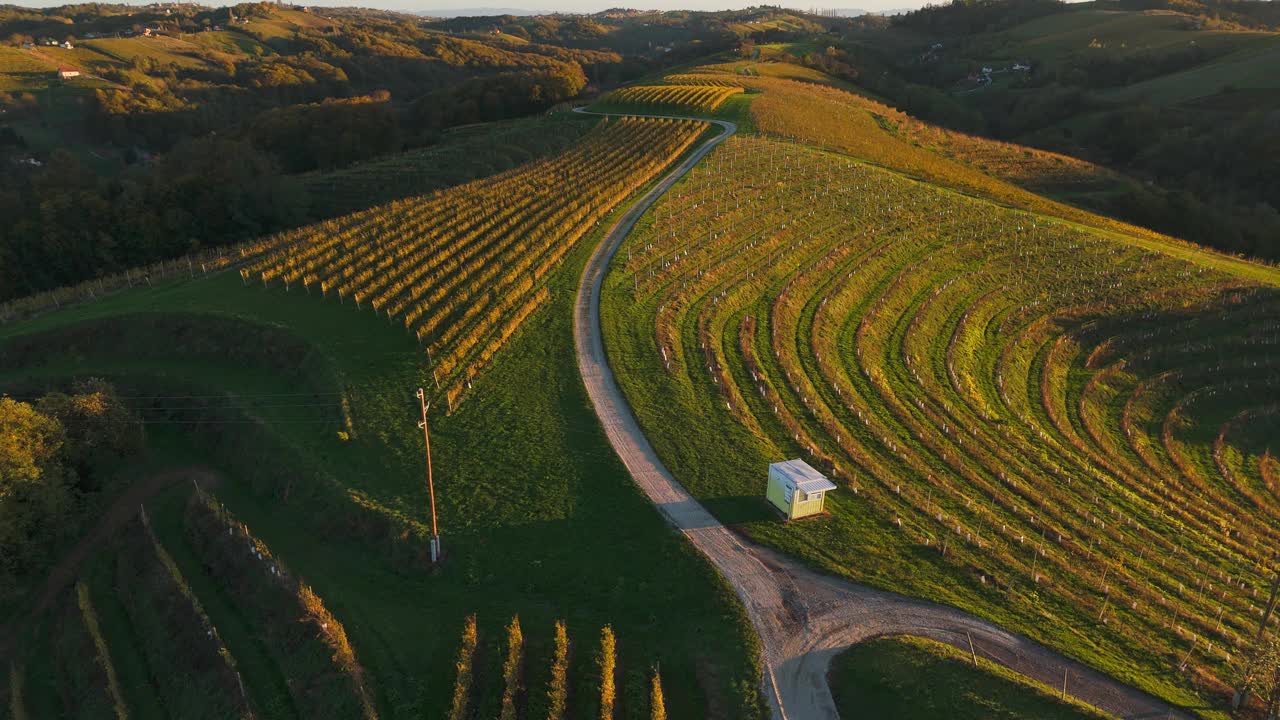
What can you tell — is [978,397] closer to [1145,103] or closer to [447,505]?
[447,505]

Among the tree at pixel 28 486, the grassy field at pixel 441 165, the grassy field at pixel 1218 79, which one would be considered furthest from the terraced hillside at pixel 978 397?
the grassy field at pixel 1218 79

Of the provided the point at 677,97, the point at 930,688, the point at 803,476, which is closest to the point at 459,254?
the point at 803,476

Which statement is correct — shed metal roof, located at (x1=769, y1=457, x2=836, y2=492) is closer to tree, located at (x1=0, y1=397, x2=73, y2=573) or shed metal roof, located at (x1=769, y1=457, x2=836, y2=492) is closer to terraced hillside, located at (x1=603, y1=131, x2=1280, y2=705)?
terraced hillside, located at (x1=603, y1=131, x2=1280, y2=705)

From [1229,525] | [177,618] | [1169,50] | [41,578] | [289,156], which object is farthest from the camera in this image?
[1169,50]

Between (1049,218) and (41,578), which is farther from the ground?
(1049,218)

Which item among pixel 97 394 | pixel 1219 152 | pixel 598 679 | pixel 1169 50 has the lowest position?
pixel 598 679

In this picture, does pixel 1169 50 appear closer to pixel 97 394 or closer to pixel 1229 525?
pixel 1229 525

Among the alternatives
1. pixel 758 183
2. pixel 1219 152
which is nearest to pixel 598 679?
pixel 758 183

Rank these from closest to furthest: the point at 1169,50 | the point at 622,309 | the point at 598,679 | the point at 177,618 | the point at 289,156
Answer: the point at 598,679 < the point at 177,618 < the point at 622,309 < the point at 289,156 < the point at 1169,50

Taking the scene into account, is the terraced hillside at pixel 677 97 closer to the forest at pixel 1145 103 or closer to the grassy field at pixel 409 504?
the forest at pixel 1145 103
